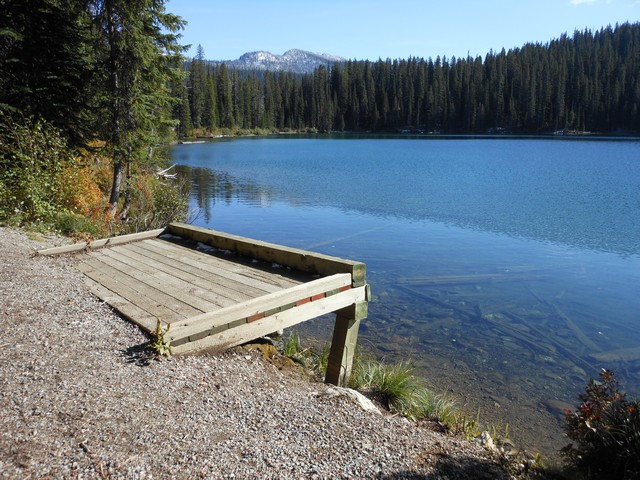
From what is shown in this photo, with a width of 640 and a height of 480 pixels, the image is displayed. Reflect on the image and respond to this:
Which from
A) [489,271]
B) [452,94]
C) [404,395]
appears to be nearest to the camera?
[404,395]

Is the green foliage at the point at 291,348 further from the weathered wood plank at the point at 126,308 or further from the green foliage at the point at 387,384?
the weathered wood plank at the point at 126,308

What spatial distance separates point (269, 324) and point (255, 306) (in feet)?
0.90

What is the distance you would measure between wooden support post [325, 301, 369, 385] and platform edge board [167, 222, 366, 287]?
0.36 metres

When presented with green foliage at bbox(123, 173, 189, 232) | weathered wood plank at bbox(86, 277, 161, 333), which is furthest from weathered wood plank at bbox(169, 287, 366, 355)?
green foliage at bbox(123, 173, 189, 232)

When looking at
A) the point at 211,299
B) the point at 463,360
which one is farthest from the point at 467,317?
the point at 211,299

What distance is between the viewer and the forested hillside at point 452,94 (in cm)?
10594

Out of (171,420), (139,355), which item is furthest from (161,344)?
(171,420)

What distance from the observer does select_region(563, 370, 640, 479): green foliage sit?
3.28 meters

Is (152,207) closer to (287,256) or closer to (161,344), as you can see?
(287,256)

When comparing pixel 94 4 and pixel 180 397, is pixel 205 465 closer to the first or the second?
pixel 180 397

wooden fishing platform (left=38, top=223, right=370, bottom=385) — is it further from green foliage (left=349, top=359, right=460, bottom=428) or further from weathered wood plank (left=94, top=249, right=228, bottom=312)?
green foliage (left=349, top=359, right=460, bottom=428)

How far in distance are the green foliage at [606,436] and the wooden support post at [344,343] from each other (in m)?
2.54

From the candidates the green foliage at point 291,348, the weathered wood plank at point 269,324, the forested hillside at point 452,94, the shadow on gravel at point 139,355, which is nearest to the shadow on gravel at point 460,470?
the weathered wood plank at point 269,324

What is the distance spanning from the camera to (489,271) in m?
11.6
